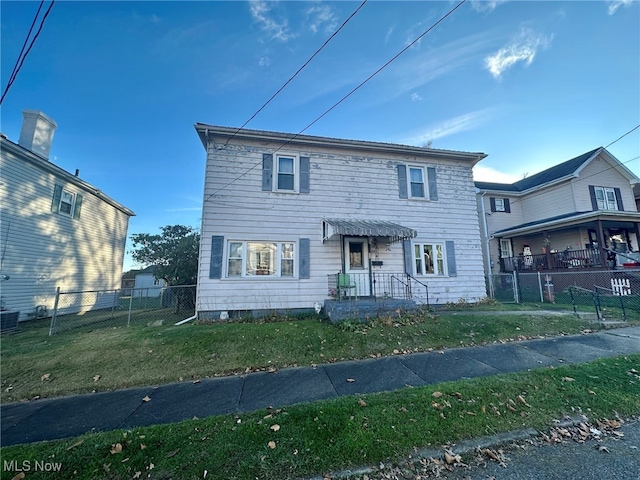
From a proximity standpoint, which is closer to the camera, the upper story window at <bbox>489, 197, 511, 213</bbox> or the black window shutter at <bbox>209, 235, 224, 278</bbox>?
the black window shutter at <bbox>209, 235, 224, 278</bbox>

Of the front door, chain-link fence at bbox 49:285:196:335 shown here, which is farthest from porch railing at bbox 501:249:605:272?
chain-link fence at bbox 49:285:196:335

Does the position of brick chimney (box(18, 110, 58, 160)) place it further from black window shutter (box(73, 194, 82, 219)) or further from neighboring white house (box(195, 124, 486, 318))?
neighboring white house (box(195, 124, 486, 318))

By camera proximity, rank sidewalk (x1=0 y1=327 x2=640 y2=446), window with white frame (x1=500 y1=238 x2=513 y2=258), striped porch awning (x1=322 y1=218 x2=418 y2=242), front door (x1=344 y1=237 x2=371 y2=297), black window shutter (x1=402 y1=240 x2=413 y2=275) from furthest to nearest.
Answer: window with white frame (x1=500 y1=238 x2=513 y2=258) < black window shutter (x1=402 y1=240 x2=413 y2=275) < front door (x1=344 y1=237 x2=371 y2=297) < striped porch awning (x1=322 y1=218 x2=418 y2=242) < sidewalk (x1=0 y1=327 x2=640 y2=446)

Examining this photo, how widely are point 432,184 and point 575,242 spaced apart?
499 inches

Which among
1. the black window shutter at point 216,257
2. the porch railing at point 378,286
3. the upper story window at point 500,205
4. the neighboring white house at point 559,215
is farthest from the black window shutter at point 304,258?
the upper story window at point 500,205

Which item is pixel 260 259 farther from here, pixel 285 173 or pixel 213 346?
pixel 213 346

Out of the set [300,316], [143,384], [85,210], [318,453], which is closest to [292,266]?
[300,316]

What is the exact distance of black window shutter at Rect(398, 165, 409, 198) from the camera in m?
11.2

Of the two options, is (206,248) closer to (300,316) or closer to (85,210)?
(300,316)

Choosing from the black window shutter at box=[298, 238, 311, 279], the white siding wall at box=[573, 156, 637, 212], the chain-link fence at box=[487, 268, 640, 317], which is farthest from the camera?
the white siding wall at box=[573, 156, 637, 212]

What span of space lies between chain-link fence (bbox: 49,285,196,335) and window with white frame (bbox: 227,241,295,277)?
1680 mm

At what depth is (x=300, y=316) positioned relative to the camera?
920cm

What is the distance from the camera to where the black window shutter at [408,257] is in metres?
10.7

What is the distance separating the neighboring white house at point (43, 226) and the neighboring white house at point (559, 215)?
24504mm
